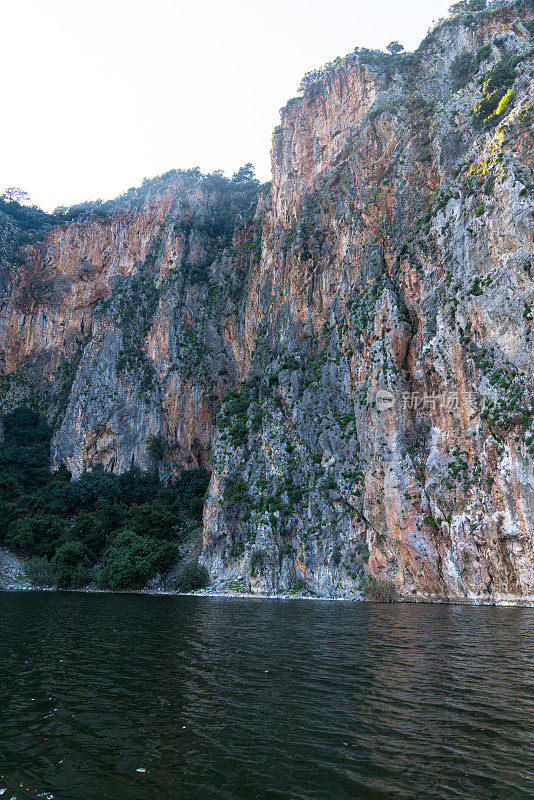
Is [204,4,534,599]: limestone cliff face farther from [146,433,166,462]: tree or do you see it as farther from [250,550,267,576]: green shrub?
[146,433,166,462]: tree

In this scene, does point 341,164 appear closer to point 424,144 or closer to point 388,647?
point 424,144

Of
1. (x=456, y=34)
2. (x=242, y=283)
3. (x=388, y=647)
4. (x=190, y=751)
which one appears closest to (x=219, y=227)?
(x=242, y=283)

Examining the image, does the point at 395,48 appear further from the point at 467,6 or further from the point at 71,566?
the point at 71,566

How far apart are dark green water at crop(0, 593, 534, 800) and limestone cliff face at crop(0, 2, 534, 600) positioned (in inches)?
888

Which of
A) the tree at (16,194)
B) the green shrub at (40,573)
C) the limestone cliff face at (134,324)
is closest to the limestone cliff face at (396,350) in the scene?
the limestone cliff face at (134,324)

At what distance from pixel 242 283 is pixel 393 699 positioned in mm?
89553

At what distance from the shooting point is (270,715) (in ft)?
39.0

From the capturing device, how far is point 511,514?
37.5 m

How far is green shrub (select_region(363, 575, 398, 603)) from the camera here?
148 ft

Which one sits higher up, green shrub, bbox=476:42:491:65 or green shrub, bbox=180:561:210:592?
green shrub, bbox=476:42:491:65

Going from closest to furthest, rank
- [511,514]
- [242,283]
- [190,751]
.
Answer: [190,751] < [511,514] < [242,283]

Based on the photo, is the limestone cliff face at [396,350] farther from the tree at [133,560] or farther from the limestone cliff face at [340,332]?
the tree at [133,560]

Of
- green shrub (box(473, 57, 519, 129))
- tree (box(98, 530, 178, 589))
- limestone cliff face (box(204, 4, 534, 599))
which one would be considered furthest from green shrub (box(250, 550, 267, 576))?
green shrub (box(473, 57, 519, 129))

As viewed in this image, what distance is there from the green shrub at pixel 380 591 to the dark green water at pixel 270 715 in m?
22.1
